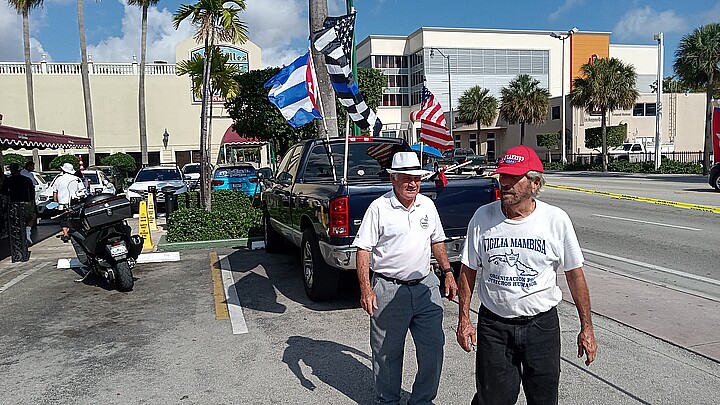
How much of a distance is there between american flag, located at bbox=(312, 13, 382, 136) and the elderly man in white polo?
359 centimetres

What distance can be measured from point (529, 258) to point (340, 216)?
10.4 ft

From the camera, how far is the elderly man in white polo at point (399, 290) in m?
3.94

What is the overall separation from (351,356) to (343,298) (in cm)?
195

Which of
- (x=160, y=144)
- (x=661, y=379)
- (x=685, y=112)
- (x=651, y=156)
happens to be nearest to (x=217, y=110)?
(x=160, y=144)

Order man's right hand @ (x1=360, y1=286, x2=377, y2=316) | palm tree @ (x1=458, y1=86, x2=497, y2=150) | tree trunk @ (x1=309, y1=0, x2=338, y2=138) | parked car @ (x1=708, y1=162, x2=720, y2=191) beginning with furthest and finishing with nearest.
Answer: palm tree @ (x1=458, y1=86, x2=497, y2=150)
parked car @ (x1=708, y1=162, x2=720, y2=191)
tree trunk @ (x1=309, y1=0, x2=338, y2=138)
man's right hand @ (x1=360, y1=286, x2=377, y2=316)

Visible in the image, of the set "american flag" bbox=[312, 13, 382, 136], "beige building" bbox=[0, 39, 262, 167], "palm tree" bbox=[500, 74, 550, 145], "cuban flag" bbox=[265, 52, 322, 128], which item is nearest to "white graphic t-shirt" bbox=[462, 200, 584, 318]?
"american flag" bbox=[312, 13, 382, 136]

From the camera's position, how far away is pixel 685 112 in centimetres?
5075

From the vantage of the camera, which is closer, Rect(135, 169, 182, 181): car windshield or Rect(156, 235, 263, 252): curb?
Rect(156, 235, 263, 252): curb

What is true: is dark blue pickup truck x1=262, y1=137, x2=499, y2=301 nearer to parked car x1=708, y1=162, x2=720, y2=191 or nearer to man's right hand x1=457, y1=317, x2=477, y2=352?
man's right hand x1=457, y1=317, x2=477, y2=352

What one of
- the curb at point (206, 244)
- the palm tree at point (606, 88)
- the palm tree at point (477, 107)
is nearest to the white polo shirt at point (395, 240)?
the curb at point (206, 244)

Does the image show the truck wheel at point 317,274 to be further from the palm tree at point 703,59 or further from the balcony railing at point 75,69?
the balcony railing at point 75,69

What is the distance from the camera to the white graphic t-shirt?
3143 millimetres

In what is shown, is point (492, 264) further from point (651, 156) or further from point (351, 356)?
point (651, 156)

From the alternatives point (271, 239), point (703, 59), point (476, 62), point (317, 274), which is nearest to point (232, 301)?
point (317, 274)
